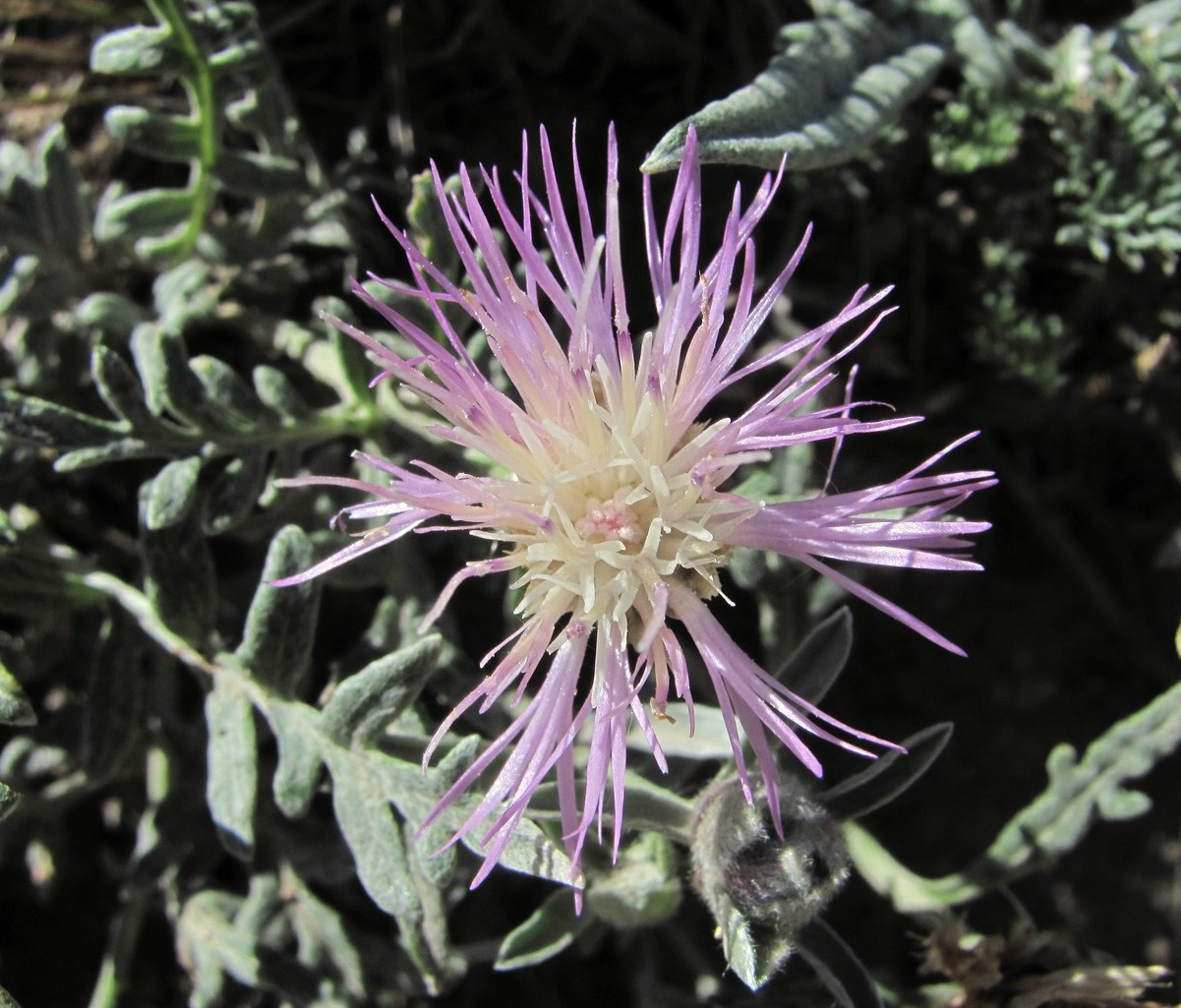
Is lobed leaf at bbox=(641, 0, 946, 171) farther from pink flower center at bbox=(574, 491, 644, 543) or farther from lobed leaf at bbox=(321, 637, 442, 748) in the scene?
lobed leaf at bbox=(321, 637, 442, 748)

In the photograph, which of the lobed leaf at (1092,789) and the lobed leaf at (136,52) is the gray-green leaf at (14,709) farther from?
the lobed leaf at (1092,789)

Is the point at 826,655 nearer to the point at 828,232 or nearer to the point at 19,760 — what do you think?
the point at 828,232

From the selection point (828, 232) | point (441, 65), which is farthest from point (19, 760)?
point (828, 232)

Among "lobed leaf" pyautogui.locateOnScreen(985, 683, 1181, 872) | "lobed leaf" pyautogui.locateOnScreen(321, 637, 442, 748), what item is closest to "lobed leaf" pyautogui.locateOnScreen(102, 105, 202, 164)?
"lobed leaf" pyautogui.locateOnScreen(321, 637, 442, 748)

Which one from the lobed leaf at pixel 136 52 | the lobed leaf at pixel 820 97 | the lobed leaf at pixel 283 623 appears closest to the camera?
the lobed leaf at pixel 820 97

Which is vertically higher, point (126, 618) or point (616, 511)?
point (616, 511)

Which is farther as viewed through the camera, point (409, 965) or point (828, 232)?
point (828, 232)

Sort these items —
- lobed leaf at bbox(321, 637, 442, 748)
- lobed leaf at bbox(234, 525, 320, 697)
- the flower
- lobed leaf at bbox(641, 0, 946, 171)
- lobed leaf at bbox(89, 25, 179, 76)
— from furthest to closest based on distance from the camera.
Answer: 1. lobed leaf at bbox(89, 25, 179, 76)
2. lobed leaf at bbox(234, 525, 320, 697)
3. lobed leaf at bbox(321, 637, 442, 748)
4. lobed leaf at bbox(641, 0, 946, 171)
5. the flower

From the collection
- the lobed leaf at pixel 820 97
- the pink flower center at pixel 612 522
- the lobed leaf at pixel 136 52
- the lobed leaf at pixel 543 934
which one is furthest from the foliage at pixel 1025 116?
the lobed leaf at pixel 543 934
